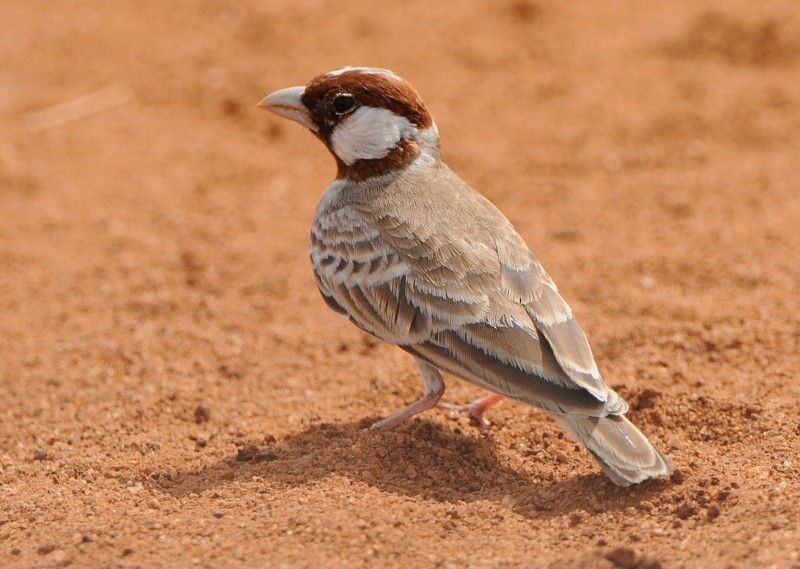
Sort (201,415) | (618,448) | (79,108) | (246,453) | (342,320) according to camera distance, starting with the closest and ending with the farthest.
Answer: (618,448), (246,453), (201,415), (342,320), (79,108)

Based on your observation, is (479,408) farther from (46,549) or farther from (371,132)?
(46,549)

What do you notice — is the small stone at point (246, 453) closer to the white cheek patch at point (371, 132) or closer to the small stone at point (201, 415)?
the small stone at point (201, 415)

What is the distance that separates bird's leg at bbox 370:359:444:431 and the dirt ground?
0.11m

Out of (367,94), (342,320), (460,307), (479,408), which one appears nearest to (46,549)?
(460,307)

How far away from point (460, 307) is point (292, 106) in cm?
179

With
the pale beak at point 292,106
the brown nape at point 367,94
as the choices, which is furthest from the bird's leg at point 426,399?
the pale beak at point 292,106

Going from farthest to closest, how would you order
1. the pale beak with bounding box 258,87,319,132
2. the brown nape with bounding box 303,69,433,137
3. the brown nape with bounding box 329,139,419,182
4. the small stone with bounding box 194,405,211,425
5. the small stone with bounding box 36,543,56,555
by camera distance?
the small stone with bounding box 194,405,211,425, the pale beak with bounding box 258,87,319,132, the brown nape with bounding box 329,139,419,182, the brown nape with bounding box 303,69,433,137, the small stone with bounding box 36,543,56,555

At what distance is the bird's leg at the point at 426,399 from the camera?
5473mm

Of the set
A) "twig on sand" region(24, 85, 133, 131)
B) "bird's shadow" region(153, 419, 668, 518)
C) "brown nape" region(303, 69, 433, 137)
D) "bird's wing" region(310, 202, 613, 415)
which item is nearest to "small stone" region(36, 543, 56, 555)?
"bird's shadow" region(153, 419, 668, 518)

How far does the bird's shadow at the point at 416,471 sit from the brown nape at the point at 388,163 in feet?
4.84

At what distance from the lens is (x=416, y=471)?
201 inches

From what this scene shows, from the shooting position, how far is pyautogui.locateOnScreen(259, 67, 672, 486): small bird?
4750 mm

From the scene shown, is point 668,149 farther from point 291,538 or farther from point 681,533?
point 291,538

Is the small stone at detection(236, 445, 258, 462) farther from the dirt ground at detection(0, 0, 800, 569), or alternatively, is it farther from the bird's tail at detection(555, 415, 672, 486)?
the bird's tail at detection(555, 415, 672, 486)
